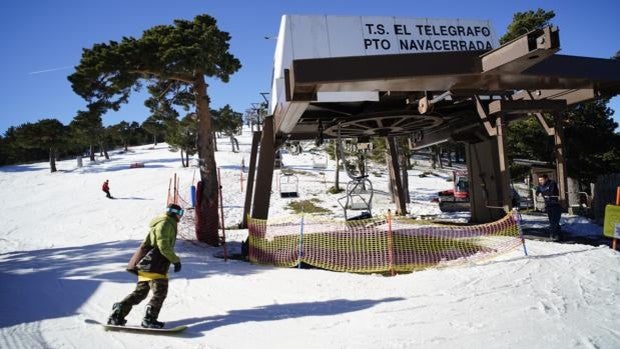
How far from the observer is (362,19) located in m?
10.5

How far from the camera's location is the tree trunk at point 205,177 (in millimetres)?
13273

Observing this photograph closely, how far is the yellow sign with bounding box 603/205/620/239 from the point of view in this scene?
8.39m

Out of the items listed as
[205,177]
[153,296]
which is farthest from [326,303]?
[205,177]

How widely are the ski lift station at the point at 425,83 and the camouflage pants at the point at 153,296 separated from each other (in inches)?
164

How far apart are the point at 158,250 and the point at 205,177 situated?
864cm

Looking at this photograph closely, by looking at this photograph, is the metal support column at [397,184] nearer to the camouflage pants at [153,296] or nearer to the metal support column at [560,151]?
the metal support column at [560,151]

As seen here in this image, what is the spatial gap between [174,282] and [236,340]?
3.55m

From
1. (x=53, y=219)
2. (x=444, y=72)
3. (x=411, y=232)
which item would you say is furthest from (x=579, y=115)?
(x=53, y=219)

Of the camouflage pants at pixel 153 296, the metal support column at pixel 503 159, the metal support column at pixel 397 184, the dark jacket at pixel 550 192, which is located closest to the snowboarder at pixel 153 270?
the camouflage pants at pixel 153 296

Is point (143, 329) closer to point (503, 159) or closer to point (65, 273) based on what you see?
point (65, 273)

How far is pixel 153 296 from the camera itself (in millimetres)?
5203

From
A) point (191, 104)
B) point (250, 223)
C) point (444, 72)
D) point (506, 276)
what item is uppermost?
point (191, 104)

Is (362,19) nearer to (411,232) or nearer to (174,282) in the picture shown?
Result: (411,232)

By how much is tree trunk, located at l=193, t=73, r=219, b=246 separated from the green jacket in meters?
8.08
